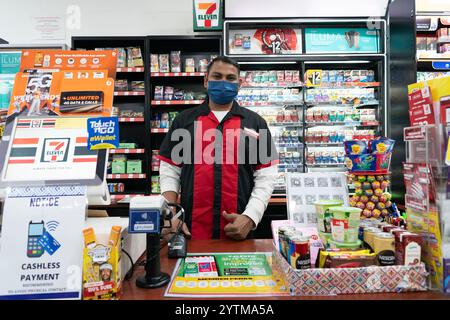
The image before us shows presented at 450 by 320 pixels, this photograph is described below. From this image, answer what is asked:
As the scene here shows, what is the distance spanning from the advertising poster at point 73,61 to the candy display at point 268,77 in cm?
291

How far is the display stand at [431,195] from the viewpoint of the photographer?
1.03m

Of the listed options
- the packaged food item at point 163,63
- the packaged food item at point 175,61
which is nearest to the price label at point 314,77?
the packaged food item at point 175,61

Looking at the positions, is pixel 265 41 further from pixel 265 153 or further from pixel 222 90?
pixel 265 153

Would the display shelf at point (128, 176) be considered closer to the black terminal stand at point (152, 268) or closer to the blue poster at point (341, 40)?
the blue poster at point (341, 40)

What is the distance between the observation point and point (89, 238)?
984mm

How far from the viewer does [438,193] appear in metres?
1.04

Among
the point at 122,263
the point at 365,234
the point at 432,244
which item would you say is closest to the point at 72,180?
the point at 122,263

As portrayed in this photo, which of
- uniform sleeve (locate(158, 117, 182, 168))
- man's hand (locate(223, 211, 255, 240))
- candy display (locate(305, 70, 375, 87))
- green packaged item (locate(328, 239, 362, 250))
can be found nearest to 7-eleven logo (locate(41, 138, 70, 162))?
man's hand (locate(223, 211, 255, 240))

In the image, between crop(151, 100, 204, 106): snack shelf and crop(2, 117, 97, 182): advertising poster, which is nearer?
crop(2, 117, 97, 182): advertising poster

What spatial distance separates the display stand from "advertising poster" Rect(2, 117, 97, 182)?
118cm

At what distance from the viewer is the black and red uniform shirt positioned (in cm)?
211

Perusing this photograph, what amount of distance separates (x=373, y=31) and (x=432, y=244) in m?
3.75

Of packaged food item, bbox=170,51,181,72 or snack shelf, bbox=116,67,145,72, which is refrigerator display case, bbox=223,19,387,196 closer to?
packaged food item, bbox=170,51,181,72

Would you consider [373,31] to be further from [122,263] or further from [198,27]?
[122,263]
